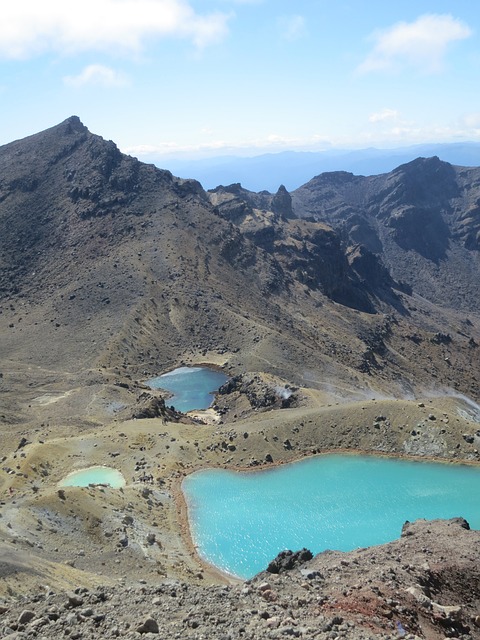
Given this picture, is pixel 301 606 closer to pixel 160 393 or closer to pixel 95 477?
pixel 95 477

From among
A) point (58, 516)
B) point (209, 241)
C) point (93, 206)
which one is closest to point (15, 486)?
point (58, 516)

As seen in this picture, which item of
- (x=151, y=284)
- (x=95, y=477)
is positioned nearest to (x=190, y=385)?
(x=151, y=284)

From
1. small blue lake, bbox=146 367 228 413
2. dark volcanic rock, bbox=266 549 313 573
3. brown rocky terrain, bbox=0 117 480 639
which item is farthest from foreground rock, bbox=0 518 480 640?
small blue lake, bbox=146 367 228 413

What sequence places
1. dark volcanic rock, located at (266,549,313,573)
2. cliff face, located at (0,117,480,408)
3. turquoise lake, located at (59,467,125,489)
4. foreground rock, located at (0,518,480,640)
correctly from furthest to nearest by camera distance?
cliff face, located at (0,117,480,408) → turquoise lake, located at (59,467,125,489) → dark volcanic rock, located at (266,549,313,573) → foreground rock, located at (0,518,480,640)

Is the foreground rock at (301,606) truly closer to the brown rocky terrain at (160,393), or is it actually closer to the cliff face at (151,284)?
the brown rocky terrain at (160,393)

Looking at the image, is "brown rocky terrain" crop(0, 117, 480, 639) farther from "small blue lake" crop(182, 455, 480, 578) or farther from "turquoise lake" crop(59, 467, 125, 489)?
"small blue lake" crop(182, 455, 480, 578)

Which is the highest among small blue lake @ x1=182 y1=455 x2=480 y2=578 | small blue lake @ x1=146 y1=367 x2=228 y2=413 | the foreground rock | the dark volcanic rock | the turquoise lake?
the foreground rock

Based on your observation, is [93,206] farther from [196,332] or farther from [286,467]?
[286,467]

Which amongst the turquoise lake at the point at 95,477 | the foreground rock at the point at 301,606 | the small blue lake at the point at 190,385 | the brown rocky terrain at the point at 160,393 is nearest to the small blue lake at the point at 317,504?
the brown rocky terrain at the point at 160,393
